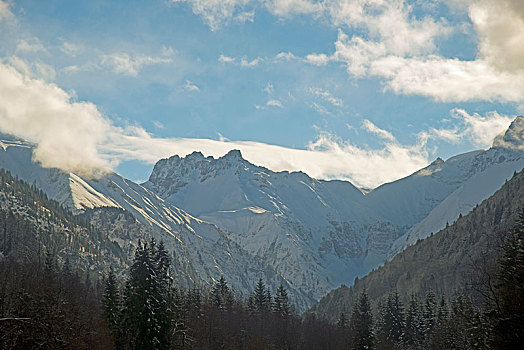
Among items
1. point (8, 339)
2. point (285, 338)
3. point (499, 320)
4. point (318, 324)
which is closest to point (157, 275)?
point (8, 339)

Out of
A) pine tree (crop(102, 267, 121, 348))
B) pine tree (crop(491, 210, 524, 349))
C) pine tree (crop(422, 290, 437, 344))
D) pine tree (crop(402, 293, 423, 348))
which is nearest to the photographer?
pine tree (crop(491, 210, 524, 349))

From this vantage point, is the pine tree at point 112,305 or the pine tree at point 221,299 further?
the pine tree at point 221,299

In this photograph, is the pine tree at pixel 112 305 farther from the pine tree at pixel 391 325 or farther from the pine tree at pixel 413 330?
the pine tree at pixel 413 330

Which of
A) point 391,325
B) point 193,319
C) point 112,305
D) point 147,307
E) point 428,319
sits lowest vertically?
point 391,325

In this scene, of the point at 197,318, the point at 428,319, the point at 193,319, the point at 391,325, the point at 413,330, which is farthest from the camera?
the point at 391,325

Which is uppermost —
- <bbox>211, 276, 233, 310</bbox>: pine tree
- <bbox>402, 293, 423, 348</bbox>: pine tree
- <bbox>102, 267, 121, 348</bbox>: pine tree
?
<bbox>211, 276, 233, 310</bbox>: pine tree

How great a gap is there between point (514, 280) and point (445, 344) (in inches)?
1438

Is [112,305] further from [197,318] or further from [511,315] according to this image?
[511,315]

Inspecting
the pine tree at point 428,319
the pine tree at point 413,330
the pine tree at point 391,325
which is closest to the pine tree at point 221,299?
the pine tree at point 391,325

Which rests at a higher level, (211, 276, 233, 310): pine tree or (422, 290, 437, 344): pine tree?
(211, 276, 233, 310): pine tree

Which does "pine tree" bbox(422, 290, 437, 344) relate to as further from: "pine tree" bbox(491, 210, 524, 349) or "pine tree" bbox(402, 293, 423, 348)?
"pine tree" bbox(491, 210, 524, 349)

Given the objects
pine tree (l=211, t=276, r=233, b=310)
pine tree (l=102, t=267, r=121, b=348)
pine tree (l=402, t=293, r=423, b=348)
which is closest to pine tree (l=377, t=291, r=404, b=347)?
pine tree (l=402, t=293, r=423, b=348)

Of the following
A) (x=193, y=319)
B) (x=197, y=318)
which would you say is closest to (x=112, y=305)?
(x=193, y=319)

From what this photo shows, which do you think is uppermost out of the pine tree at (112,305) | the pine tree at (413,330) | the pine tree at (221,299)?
the pine tree at (221,299)
